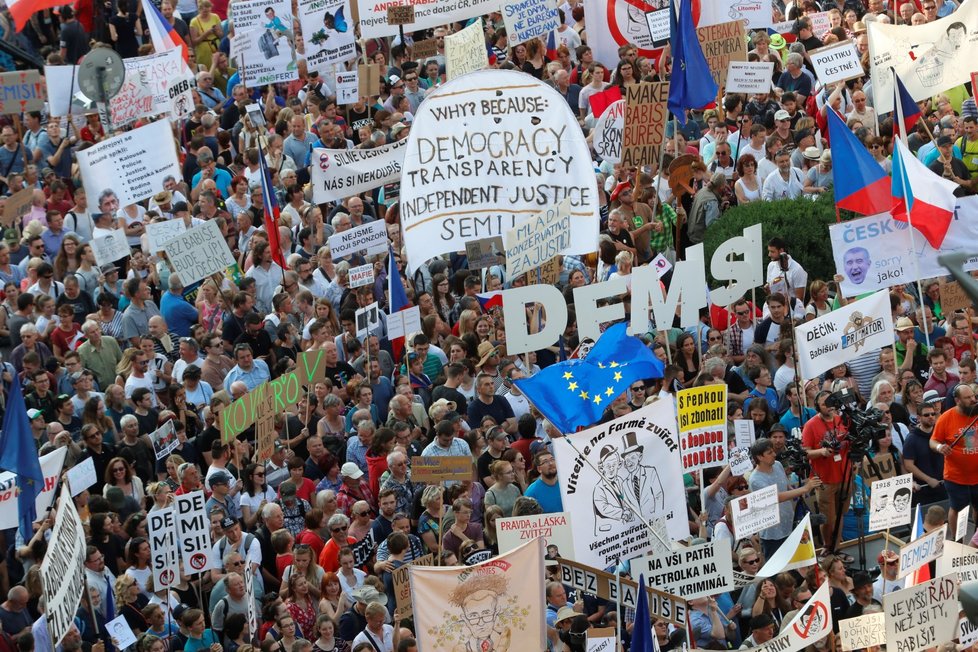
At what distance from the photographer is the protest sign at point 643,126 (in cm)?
1930

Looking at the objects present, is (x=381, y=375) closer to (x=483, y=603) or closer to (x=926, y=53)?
(x=483, y=603)

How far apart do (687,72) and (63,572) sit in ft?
32.4

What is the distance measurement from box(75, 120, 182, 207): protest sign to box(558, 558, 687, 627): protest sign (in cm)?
779

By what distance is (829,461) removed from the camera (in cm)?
1552

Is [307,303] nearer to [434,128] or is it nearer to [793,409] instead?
[434,128]

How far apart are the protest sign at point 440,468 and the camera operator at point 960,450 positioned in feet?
11.7

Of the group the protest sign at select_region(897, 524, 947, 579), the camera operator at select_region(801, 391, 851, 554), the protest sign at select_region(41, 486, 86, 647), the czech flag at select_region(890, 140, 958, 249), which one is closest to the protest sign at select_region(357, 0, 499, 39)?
the czech flag at select_region(890, 140, 958, 249)

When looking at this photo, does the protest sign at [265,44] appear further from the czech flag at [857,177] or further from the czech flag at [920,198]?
the czech flag at [920,198]

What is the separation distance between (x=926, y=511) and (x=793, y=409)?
140 centimetres

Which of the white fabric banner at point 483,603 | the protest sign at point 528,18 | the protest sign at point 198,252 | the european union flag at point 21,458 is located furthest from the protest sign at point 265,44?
the white fabric banner at point 483,603

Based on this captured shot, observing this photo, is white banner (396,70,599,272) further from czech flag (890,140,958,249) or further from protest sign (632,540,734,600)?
protest sign (632,540,734,600)

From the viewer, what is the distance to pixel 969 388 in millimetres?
15492

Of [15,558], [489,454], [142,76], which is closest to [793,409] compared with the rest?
[489,454]

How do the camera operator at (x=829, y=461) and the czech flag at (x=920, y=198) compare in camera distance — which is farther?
the czech flag at (x=920, y=198)
